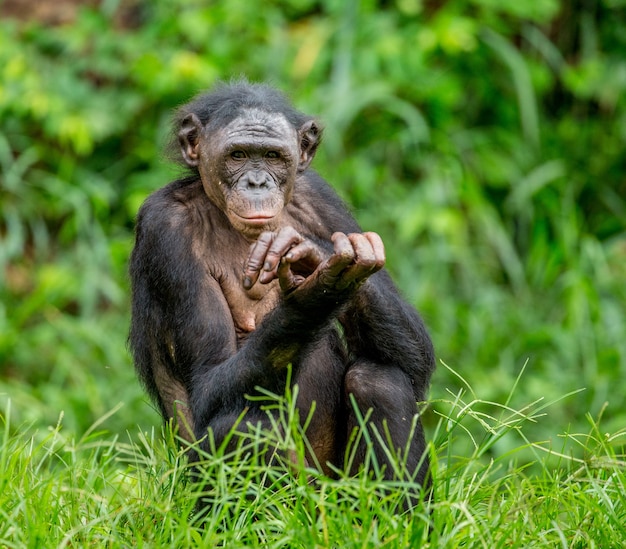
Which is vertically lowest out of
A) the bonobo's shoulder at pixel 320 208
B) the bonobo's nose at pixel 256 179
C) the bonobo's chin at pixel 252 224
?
the bonobo's shoulder at pixel 320 208

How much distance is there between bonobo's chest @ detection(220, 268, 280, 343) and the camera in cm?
492

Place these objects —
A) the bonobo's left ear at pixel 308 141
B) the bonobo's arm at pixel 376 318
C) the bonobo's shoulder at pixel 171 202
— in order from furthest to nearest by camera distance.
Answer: the bonobo's left ear at pixel 308 141 → the bonobo's shoulder at pixel 171 202 → the bonobo's arm at pixel 376 318

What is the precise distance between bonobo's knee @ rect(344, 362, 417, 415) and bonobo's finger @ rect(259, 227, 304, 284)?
2.76ft

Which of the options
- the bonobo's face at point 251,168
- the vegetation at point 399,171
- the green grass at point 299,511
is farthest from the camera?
the vegetation at point 399,171

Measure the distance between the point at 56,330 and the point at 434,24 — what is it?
4.49 meters

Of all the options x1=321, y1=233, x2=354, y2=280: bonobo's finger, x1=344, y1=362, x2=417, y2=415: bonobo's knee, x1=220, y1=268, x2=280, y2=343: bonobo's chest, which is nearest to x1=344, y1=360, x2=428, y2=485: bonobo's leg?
x1=344, y1=362, x2=417, y2=415: bonobo's knee

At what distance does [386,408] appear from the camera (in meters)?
4.64

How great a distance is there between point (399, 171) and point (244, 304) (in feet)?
17.5

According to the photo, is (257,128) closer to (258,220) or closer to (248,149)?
(248,149)

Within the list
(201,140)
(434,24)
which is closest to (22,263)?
(434,24)

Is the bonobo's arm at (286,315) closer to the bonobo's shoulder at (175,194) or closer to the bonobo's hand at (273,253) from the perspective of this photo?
the bonobo's hand at (273,253)

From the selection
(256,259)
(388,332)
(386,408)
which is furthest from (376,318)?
(256,259)

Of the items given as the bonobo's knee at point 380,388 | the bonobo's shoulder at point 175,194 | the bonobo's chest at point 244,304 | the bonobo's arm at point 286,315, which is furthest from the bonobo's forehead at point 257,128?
the bonobo's knee at point 380,388

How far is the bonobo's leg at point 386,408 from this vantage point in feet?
15.2
